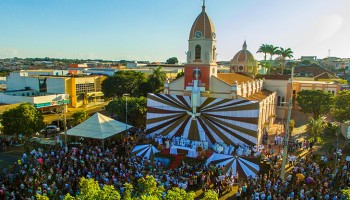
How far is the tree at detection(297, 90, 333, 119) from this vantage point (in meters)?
36.3

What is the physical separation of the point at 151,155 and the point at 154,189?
37.9ft

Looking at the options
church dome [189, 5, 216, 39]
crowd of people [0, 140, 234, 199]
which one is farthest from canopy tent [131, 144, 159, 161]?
church dome [189, 5, 216, 39]

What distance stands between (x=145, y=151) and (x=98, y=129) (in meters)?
4.55

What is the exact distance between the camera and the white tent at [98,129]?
2464 centimetres

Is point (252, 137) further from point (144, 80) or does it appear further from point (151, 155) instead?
point (144, 80)

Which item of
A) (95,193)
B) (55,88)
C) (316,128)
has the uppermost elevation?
(55,88)

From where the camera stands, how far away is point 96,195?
1076cm

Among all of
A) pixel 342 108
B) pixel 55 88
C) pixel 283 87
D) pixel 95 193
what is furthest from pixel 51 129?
pixel 342 108

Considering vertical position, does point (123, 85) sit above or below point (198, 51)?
below

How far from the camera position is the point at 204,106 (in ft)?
87.8

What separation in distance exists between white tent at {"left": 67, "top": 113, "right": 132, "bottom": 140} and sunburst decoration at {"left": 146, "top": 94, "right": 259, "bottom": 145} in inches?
135

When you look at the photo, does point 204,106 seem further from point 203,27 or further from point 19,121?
point 19,121

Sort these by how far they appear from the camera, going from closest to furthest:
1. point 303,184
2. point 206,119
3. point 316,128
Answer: point 303,184, point 206,119, point 316,128

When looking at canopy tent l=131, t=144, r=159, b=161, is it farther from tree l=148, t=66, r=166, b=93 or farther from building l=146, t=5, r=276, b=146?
tree l=148, t=66, r=166, b=93
